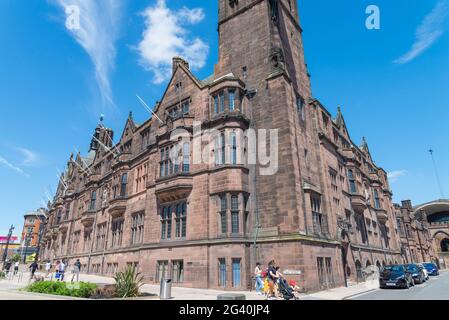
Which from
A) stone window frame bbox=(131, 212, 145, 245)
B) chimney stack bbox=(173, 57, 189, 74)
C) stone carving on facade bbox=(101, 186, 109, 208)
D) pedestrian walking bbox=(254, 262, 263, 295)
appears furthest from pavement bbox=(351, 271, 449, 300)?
stone carving on facade bbox=(101, 186, 109, 208)

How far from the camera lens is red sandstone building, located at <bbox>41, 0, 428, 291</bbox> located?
19219 mm

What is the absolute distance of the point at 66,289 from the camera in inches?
563

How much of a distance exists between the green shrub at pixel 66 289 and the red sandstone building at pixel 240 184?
302 inches

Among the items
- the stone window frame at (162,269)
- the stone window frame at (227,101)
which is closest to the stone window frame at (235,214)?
the stone window frame at (162,269)

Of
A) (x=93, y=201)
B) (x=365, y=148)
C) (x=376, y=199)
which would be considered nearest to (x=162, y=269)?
(x=93, y=201)

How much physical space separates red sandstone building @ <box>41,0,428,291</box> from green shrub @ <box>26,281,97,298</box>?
7.66 metres

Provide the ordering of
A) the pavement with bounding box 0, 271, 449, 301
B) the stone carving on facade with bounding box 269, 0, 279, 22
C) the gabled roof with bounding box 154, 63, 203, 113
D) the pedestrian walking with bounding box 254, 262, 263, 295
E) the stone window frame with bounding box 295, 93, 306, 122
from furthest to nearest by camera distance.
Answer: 1. the gabled roof with bounding box 154, 63, 203, 113
2. the stone carving on facade with bounding box 269, 0, 279, 22
3. the stone window frame with bounding box 295, 93, 306, 122
4. the pedestrian walking with bounding box 254, 262, 263, 295
5. the pavement with bounding box 0, 271, 449, 301

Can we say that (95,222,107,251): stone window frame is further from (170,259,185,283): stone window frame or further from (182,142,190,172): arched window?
(182,142,190,172): arched window

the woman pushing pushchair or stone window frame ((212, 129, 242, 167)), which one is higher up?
stone window frame ((212, 129, 242, 167))

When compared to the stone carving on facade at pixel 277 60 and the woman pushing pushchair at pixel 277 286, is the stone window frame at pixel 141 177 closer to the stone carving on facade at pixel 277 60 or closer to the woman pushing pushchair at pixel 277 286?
the stone carving on facade at pixel 277 60

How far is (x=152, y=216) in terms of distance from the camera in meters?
25.5

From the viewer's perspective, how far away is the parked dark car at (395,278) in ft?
66.3
